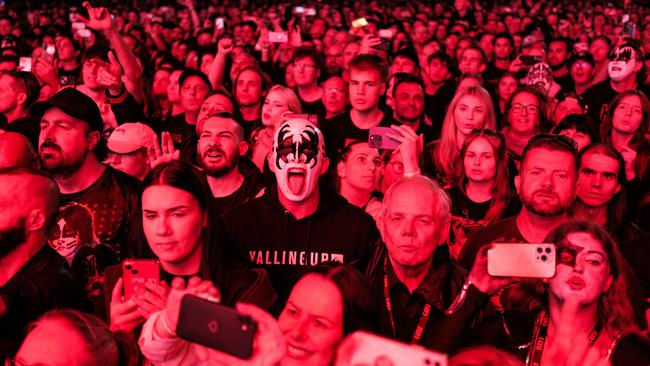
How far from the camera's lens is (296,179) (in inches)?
181

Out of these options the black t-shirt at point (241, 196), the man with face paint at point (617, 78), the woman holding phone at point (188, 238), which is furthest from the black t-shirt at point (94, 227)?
the man with face paint at point (617, 78)

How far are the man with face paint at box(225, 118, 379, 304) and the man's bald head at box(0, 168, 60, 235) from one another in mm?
996

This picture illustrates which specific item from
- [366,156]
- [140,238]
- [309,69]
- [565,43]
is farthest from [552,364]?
[565,43]

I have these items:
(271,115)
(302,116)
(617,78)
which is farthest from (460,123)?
(617,78)

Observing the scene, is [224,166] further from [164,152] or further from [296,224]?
[296,224]

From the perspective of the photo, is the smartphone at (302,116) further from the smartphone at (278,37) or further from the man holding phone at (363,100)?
the smartphone at (278,37)

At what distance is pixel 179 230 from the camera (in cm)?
369

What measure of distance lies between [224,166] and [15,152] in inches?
51.1

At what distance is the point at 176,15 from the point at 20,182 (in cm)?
1704

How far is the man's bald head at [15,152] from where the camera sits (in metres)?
4.73

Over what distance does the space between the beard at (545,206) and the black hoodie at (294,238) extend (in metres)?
0.85

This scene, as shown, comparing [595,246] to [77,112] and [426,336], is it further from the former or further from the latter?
[77,112]

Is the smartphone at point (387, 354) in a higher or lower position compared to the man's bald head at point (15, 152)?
lower

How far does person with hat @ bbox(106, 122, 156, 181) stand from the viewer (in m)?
5.55
